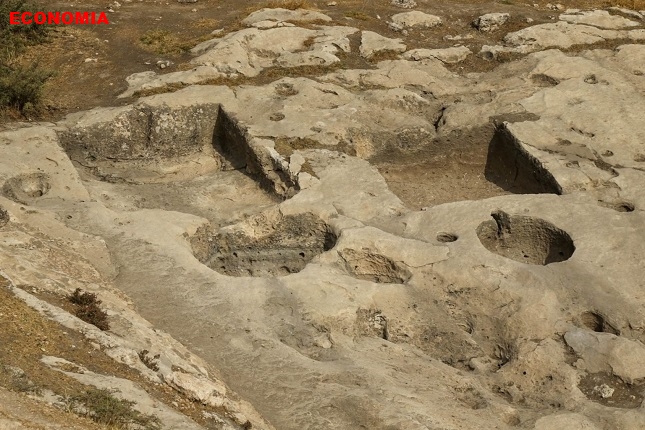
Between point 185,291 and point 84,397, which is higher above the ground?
point 84,397

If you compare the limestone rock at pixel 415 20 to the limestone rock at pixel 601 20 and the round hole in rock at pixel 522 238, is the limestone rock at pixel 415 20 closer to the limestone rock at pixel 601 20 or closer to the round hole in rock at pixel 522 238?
the limestone rock at pixel 601 20

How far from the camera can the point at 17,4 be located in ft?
63.5

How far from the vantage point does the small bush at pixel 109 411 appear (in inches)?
256

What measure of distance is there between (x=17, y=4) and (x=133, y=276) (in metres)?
11.8

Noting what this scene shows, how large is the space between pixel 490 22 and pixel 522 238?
990cm

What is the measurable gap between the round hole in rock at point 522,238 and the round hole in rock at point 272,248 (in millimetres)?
2830

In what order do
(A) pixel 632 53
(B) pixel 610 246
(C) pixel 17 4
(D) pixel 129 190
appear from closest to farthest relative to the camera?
→ 1. (B) pixel 610 246
2. (D) pixel 129 190
3. (A) pixel 632 53
4. (C) pixel 17 4

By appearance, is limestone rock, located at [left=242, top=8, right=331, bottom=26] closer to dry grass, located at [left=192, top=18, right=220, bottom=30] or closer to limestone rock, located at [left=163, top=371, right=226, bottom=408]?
dry grass, located at [left=192, top=18, right=220, bottom=30]

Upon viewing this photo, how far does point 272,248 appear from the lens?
12789 millimetres

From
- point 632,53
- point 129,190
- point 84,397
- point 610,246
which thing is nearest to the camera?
point 84,397

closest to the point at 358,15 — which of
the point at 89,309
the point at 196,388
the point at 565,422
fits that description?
the point at 89,309

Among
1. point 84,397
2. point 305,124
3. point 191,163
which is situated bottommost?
point 191,163

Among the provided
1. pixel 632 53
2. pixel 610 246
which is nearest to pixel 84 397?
pixel 610 246

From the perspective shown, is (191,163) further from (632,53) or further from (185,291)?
(632,53)
